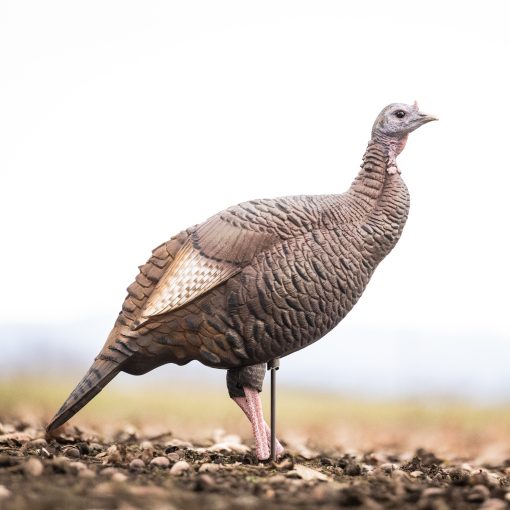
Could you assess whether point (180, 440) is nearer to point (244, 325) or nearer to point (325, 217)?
point (244, 325)

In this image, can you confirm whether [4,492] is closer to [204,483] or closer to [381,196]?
[204,483]

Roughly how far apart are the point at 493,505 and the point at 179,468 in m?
1.81

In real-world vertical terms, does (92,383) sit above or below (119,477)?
above

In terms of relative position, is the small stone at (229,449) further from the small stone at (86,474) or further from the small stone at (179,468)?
the small stone at (86,474)

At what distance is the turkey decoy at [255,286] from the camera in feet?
17.5

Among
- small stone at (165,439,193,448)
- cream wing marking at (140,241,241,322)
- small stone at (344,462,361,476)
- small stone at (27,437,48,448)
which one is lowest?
small stone at (27,437,48,448)

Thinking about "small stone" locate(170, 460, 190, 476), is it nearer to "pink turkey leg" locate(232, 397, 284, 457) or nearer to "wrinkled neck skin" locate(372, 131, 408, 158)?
"pink turkey leg" locate(232, 397, 284, 457)

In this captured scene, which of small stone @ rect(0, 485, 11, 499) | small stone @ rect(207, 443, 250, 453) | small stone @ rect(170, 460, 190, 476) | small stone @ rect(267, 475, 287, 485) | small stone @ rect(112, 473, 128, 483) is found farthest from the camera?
small stone @ rect(207, 443, 250, 453)

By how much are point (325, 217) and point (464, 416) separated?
4.29 m

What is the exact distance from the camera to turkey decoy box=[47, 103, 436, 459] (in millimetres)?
5324

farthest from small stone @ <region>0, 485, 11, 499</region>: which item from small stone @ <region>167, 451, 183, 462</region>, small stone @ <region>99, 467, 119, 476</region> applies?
small stone @ <region>167, 451, 183, 462</region>

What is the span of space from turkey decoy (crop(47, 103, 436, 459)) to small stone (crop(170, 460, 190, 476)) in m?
0.78

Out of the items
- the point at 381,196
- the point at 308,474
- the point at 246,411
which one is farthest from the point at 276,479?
the point at 381,196

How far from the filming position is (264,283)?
5301 millimetres
